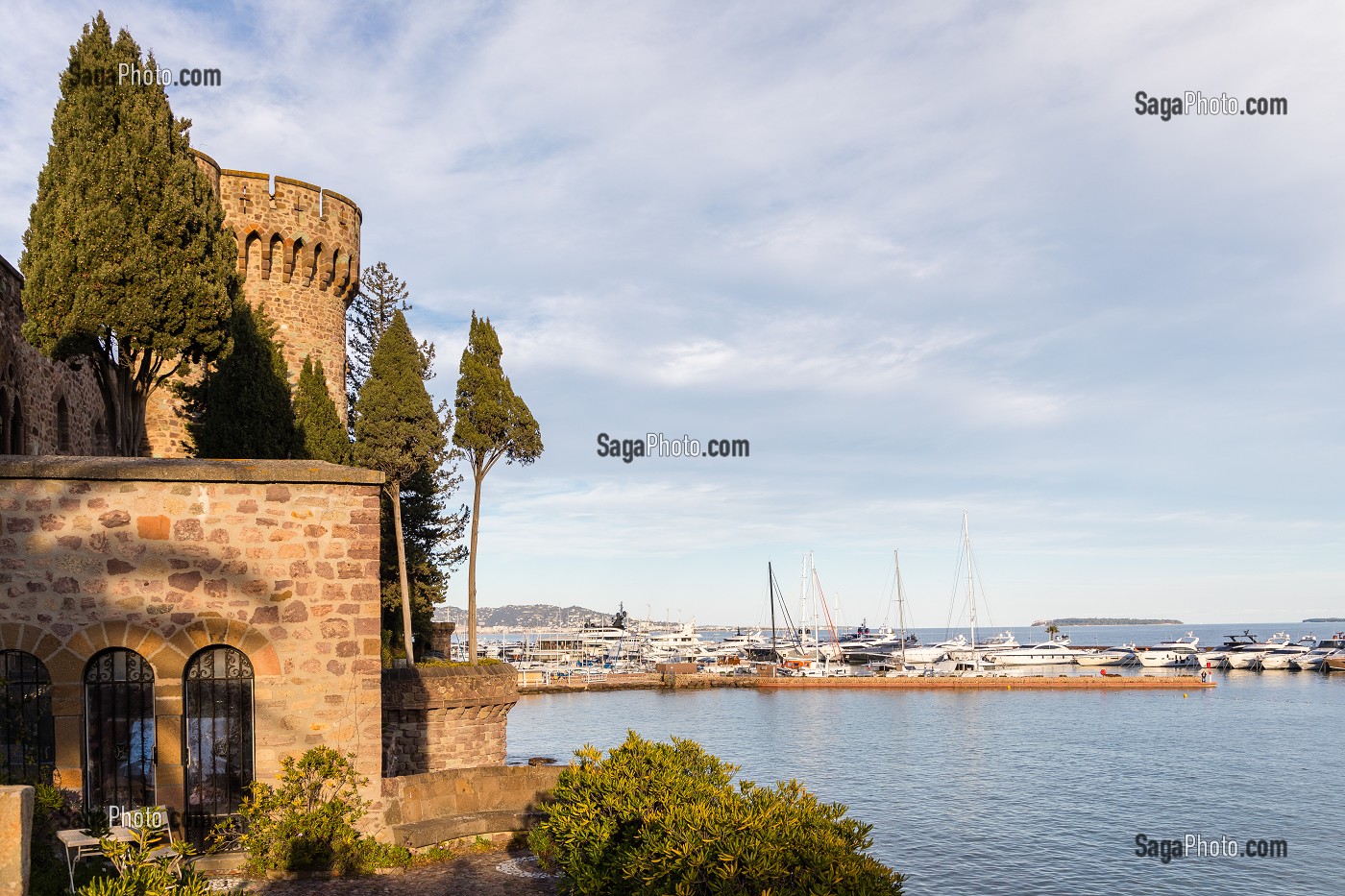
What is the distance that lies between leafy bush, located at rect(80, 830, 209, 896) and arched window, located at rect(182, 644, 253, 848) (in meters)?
0.84

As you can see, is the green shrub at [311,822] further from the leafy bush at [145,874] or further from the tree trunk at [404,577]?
the tree trunk at [404,577]

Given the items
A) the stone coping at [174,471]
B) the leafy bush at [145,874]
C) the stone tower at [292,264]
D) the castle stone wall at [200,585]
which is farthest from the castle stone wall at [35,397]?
Answer: the leafy bush at [145,874]

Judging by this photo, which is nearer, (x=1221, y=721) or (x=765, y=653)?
(x=1221, y=721)

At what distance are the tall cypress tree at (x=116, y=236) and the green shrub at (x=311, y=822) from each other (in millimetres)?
7415

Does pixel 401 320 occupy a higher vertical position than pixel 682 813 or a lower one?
higher

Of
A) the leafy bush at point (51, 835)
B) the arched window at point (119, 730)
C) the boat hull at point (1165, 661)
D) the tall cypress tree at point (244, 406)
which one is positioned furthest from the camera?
the boat hull at point (1165, 661)

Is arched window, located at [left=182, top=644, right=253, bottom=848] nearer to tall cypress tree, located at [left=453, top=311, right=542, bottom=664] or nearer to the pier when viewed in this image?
tall cypress tree, located at [left=453, top=311, right=542, bottom=664]

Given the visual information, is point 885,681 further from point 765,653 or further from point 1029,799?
point 1029,799

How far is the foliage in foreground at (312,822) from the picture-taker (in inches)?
425

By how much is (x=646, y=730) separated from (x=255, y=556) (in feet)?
200

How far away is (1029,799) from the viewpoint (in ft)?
156

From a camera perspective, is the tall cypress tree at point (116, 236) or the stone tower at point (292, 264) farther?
the stone tower at point (292, 264)

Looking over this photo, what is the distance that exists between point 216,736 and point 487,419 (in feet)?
86.8

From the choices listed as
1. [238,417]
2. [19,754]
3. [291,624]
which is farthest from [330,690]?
[238,417]
